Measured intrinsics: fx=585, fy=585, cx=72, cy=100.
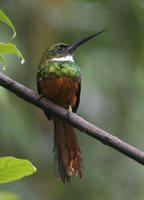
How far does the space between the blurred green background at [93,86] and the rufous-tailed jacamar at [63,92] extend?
1.38 feet

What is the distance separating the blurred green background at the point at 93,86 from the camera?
13.1ft

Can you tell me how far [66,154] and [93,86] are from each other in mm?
1870

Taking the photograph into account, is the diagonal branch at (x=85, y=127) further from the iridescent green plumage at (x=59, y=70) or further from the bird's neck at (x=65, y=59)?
the bird's neck at (x=65, y=59)

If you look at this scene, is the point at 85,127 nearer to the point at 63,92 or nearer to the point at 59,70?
the point at 63,92

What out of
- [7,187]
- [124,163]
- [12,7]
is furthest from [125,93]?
[7,187]

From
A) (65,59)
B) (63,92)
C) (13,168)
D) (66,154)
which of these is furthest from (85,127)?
(65,59)

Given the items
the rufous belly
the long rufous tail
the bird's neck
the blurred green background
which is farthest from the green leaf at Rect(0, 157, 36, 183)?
the blurred green background

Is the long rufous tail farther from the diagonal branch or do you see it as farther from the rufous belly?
the diagonal branch

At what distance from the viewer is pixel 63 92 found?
10.1ft

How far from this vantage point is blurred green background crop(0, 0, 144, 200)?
4.00 metres

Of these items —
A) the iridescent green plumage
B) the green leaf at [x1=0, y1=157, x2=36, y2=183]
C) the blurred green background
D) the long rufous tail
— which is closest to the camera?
the green leaf at [x1=0, y1=157, x2=36, y2=183]

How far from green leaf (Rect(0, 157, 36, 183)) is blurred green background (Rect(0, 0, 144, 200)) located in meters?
2.30

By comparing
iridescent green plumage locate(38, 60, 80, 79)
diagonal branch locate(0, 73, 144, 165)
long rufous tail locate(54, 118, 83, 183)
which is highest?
diagonal branch locate(0, 73, 144, 165)

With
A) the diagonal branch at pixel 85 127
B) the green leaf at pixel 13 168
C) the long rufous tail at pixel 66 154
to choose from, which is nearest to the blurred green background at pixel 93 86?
the long rufous tail at pixel 66 154
